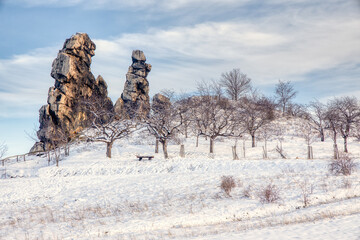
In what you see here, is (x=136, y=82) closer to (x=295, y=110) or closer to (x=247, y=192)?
(x=295, y=110)

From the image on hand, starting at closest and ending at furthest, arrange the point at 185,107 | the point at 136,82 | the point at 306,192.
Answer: the point at 306,192, the point at 185,107, the point at 136,82

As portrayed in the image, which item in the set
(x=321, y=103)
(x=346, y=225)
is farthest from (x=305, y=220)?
(x=321, y=103)

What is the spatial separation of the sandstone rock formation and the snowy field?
23.6 m

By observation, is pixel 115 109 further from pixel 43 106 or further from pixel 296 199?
pixel 296 199

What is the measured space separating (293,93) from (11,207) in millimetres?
66086

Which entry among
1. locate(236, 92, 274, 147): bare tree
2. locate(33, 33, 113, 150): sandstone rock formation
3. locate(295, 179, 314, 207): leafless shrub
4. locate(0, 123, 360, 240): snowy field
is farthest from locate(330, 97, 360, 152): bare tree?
locate(33, 33, 113, 150): sandstone rock formation

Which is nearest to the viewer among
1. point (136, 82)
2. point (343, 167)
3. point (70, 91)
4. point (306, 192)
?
point (306, 192)

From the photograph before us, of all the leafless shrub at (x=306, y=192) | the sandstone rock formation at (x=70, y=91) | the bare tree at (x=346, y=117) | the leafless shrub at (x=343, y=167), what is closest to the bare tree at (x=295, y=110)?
the bare tree at (x=346, y=117)

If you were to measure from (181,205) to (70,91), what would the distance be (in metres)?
42.7

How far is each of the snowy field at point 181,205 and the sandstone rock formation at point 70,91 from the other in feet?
77.3

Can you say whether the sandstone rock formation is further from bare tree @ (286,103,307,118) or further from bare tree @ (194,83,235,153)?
bare tree @ (286,103,307,118)

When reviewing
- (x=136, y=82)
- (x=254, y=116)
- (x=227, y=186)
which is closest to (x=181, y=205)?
(x=227, y=186)

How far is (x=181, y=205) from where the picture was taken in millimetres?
12625

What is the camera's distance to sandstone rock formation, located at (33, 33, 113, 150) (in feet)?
151
